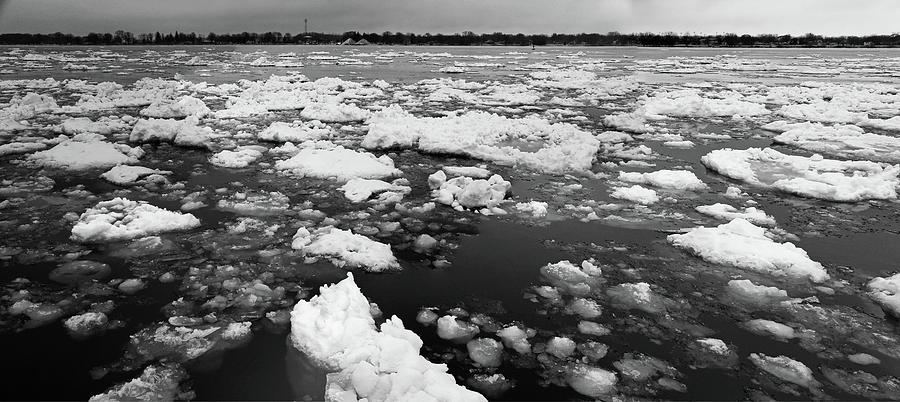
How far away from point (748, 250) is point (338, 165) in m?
4.57

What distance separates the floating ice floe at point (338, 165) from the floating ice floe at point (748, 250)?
3.57 m

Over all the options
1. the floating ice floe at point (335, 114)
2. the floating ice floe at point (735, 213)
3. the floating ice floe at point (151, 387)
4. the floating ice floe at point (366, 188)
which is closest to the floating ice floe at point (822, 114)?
the floating ice floe at point (735, 213)

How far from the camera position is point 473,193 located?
536 centimetres

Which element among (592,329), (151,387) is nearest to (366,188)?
(592,329)

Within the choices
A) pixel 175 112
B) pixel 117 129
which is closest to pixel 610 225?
pixel 117 129

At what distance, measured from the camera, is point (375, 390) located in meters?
2.28

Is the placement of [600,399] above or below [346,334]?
below

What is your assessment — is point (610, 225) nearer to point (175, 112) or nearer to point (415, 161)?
point (415, 161)

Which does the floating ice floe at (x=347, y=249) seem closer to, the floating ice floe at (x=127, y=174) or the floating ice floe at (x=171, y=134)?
the floating ice floe at (x=127, y=174)

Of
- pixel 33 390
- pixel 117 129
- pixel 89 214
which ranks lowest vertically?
pixel 33 390

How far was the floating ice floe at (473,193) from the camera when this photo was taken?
5.34 meters

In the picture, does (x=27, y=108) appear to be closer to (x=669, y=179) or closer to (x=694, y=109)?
(x=669, y=179)

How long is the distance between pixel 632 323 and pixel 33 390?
3.18 metres

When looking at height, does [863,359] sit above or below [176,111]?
below
